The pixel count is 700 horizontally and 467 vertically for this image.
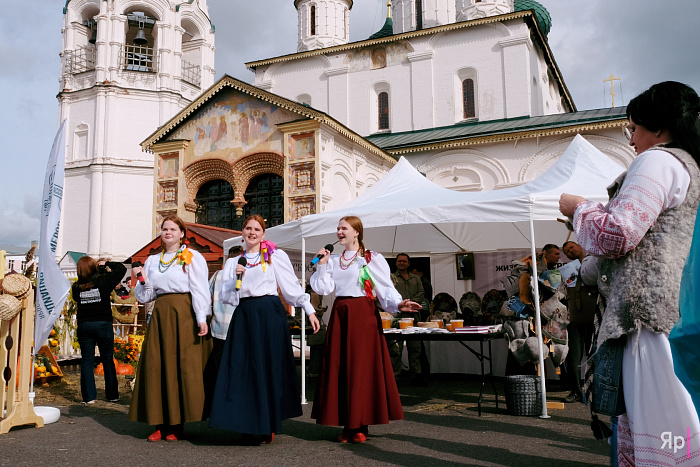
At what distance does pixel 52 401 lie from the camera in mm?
7789

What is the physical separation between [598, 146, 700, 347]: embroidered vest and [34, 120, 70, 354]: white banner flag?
541cm

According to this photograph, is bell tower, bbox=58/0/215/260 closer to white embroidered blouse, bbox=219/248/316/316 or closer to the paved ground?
the paved ground

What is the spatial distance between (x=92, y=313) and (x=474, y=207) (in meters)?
4.90

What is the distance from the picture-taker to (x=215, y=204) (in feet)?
64.7

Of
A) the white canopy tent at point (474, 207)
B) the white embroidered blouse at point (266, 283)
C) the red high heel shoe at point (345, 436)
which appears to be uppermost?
the white canopy tent at point (474, 207)

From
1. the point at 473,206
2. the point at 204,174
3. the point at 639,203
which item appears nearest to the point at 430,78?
the point at 204,174

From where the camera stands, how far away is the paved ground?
175 inches

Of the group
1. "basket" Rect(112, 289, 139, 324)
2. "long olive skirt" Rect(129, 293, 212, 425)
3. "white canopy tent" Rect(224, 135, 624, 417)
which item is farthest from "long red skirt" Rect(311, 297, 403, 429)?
"basket" Rect(112, 289, 139, 324)

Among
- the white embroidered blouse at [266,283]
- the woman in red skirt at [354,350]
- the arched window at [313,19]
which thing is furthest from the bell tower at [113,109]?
the woman in red skirt at [354,350]

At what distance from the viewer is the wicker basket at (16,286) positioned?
5.78 meters

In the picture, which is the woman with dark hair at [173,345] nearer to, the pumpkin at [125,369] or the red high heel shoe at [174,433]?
the red high heel shoe at [174,433]

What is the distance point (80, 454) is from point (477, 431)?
3457mm

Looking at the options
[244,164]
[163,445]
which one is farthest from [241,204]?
[163,445]

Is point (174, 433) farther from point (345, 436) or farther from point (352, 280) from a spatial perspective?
point (352, 280)
